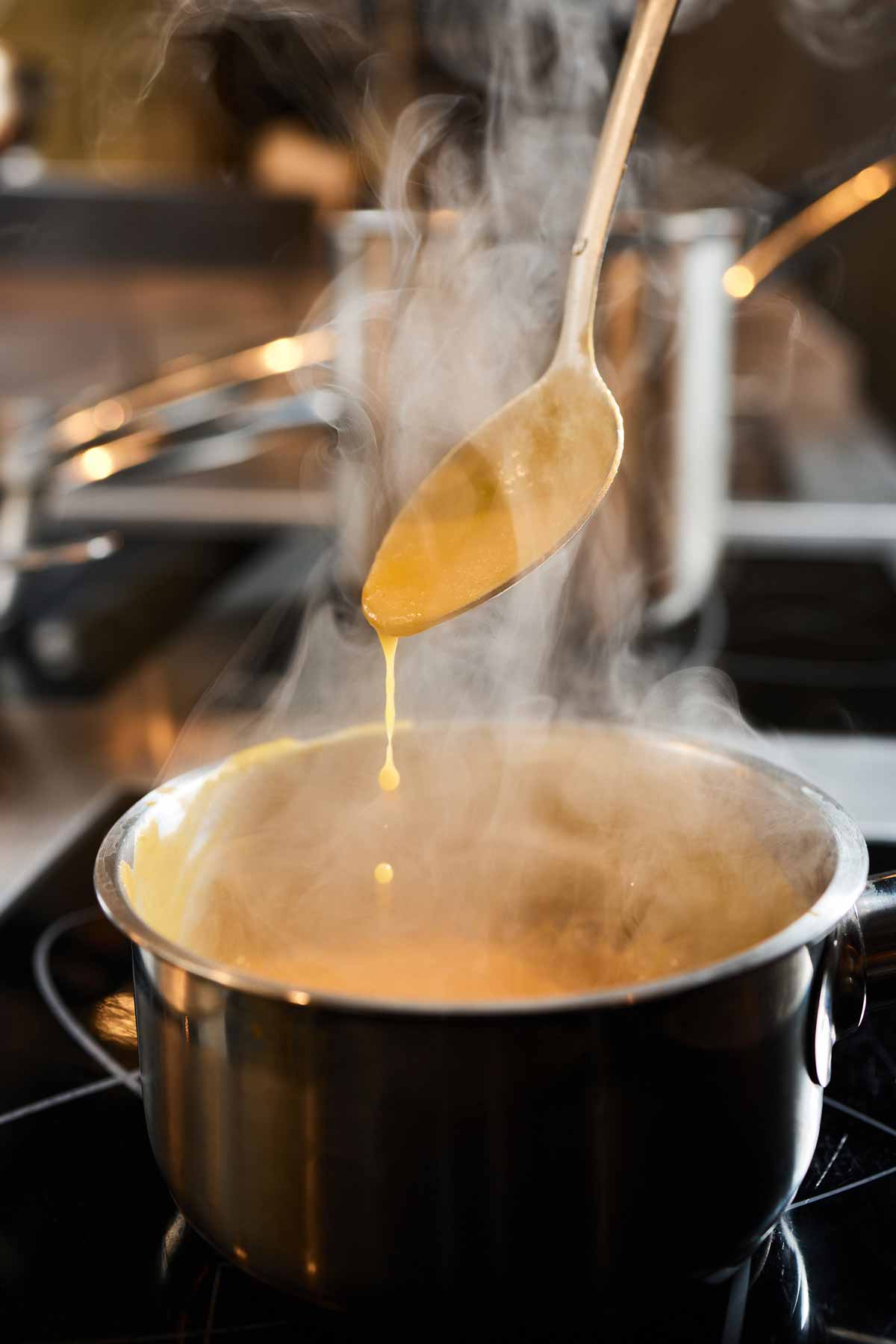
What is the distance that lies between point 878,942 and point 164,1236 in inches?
10.2

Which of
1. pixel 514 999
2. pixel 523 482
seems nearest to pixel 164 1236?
pixel 514 999

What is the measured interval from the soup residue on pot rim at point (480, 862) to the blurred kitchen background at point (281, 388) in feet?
0.62

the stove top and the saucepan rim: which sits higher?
the saucepan rim

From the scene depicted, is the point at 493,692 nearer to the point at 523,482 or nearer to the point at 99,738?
the point at 523,482

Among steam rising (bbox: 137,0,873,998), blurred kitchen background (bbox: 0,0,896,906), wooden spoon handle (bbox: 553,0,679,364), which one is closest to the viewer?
wooden spoon handle (bbox: 553,0,679,364)

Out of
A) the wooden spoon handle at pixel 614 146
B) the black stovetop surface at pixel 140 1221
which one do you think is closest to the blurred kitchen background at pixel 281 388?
the black stovetop surface at pixel 140 1221

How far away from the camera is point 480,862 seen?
636 mm

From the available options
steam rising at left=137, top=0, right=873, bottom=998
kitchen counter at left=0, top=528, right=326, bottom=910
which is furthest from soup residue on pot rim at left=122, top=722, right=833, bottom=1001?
kitchen counter at left=0, top=528, right=326, bottom=910

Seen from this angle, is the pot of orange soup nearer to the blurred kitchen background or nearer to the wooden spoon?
the wooden spoon

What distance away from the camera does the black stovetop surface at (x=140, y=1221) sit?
15.6 inches

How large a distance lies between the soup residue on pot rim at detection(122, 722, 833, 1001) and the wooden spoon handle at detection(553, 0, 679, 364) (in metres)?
0.18

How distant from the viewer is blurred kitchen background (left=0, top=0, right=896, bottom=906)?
901 mm

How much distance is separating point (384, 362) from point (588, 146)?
0.21m

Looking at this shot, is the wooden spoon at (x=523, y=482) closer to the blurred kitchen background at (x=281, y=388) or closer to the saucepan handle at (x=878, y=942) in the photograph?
the saucepan handle at (x=878, y=942)
